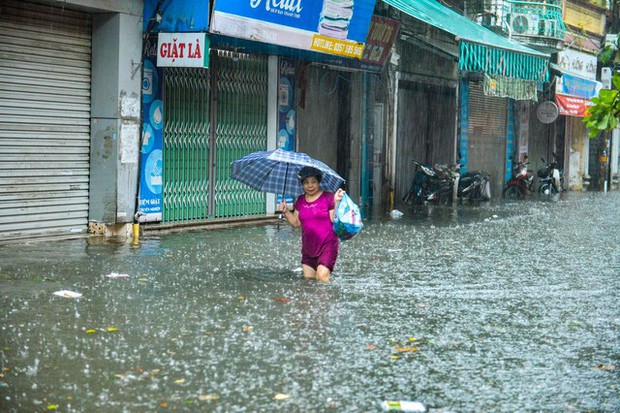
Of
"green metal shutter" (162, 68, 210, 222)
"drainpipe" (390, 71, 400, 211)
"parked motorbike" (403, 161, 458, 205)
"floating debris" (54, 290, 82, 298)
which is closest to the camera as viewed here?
"floating debris" (54, 290, 82, 298)

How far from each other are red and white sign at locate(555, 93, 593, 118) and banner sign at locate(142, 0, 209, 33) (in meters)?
19.9

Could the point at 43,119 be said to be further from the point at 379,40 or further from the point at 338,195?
the point at 379,40

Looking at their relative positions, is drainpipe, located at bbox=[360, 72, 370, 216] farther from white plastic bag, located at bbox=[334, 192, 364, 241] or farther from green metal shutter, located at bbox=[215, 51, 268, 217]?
white plastic bag, located at bbox=[334, 192, 364, 241]

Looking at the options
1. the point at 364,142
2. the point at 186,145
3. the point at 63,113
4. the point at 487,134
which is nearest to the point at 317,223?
the point at 63,113

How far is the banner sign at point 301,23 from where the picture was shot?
14.6 metres

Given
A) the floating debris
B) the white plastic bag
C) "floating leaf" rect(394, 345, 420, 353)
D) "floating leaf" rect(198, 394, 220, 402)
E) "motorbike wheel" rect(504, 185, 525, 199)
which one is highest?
the white plastic bag

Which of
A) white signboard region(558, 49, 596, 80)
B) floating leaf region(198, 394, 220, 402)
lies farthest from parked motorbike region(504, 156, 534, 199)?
floating leaf region(198, 394, 220, 402)

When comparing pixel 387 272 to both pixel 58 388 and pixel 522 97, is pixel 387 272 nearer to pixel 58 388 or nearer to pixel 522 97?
pixel 58 388

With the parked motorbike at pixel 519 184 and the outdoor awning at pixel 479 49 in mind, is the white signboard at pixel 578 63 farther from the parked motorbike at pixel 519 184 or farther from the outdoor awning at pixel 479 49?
the outdoor awning at pixel 479 49

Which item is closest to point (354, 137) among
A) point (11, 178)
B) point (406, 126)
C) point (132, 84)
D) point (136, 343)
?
point (406, 126)

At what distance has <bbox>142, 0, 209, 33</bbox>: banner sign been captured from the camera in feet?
46.3

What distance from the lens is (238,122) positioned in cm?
1725

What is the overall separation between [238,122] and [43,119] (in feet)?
14.5

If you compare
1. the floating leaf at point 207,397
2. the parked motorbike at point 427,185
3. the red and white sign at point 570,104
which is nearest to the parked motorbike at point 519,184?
the red and white sign at point 570,104
